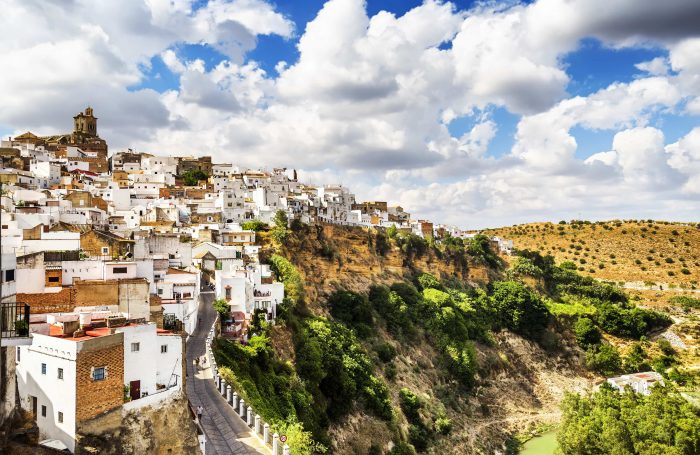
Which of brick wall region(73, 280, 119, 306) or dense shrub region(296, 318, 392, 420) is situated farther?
dense shrub region(296, 318, 392, 420)

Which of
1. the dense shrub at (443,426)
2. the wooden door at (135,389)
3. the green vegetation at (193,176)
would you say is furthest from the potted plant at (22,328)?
the green vegetation at (193,176)

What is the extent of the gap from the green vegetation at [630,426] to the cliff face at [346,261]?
65.8ft

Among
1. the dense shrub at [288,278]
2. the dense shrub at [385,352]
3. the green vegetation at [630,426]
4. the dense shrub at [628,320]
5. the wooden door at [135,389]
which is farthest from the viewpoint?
the dense shrub at [628,320]

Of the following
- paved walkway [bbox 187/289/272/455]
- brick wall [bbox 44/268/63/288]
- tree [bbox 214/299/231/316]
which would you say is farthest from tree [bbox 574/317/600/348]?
brick wall [bbox 44/268/63/288]

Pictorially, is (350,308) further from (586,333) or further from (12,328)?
(12,328)

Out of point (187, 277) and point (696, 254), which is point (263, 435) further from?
point (696, 254)

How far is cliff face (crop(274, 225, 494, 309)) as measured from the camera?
1804 inches

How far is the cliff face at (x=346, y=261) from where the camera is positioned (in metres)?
45.8

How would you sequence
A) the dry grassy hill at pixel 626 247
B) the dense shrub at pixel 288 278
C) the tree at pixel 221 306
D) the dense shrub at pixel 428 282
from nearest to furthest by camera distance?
the tree at pixel 221 306 < the dense shrub at pixel 288 278 < the dense shrub at pixel 428 282 < the dry grassy hill at pixel 626 247

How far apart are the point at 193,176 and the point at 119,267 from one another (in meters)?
49.1

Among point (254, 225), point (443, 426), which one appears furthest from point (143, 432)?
point (254, 225)

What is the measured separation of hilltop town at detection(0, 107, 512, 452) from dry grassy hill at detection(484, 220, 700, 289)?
96.2 ft

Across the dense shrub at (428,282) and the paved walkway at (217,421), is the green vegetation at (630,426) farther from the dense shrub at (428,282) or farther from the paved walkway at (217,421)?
the dense shrub at (428,282)

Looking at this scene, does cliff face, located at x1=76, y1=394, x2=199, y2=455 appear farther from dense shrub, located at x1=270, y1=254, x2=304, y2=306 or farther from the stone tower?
the stone tower
